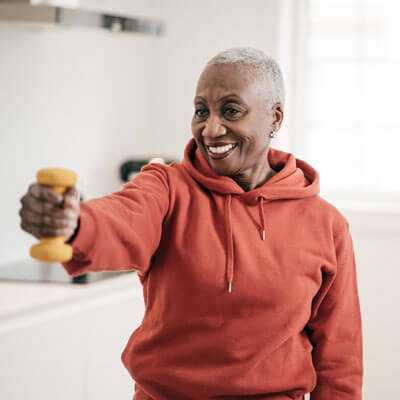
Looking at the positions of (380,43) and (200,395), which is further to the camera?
(380,43)

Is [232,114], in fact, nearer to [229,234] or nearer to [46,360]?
[229,234]

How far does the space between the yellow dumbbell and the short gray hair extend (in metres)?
0.40

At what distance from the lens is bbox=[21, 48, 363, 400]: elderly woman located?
3.21 feet

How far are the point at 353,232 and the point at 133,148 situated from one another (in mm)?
1063

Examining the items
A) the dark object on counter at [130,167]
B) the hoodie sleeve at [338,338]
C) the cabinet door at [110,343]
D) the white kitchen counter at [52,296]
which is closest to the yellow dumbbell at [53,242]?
the hoodie sleeve at [338,338]

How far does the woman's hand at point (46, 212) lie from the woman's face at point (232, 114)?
13.1 inches

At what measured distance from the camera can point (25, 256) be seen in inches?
84.1

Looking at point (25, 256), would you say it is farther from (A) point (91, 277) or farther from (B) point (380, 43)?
(B) point (380, 43)

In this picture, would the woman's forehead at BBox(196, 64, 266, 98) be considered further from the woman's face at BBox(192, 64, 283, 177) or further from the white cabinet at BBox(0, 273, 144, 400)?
the white cabinet at BBox(0, 273, 144, 400)

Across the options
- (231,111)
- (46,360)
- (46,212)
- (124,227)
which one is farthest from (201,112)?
(46,360)

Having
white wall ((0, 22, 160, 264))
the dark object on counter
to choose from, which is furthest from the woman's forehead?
the dark object on counter

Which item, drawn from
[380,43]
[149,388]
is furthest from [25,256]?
[380,43]

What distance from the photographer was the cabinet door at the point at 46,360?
151 cm

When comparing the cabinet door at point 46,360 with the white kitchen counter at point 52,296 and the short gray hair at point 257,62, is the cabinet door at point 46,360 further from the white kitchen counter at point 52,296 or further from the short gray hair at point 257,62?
the short gray hair at point 257,62
